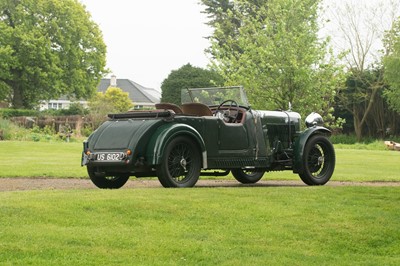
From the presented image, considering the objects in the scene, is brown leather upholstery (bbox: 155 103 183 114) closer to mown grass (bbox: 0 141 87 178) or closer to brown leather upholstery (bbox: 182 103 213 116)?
brown leather upholstery (bbox: 182 103 213 116)

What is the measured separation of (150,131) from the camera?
465 inches

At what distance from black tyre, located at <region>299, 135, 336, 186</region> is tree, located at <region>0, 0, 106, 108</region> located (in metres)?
54.8

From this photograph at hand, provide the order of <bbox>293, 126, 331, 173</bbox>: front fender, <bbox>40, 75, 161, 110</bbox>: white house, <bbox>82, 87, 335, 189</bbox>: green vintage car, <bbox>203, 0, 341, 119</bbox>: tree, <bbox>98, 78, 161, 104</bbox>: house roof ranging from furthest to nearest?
<bbox>98, 78, 161, 104</bbox>: house roof < <bbox>40, 75, 161, 110</bbox>: white house < <bbox>203, 0, 341, 119</bbox>: tree < <bbox>293, 126, 331, 173</bbox>: front fender < <bbox>82, 87, 335, 189</bbox>: green vintage car

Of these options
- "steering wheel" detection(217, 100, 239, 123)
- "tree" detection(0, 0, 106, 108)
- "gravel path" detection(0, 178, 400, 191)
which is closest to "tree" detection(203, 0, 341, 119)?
"gravel path" detection(0, 178, 400, 191)

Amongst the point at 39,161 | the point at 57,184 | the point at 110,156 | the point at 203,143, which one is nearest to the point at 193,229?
the point at 110,156

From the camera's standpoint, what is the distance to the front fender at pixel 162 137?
38.1ft

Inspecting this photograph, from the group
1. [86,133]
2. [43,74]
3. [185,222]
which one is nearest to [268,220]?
[185,222]

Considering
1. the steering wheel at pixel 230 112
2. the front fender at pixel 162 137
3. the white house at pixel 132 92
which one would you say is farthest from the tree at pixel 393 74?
the white house at pixel 132 92

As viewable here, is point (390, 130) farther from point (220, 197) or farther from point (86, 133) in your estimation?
point (220, 197)

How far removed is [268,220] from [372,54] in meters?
54.2

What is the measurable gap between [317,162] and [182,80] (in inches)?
1824

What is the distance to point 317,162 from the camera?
14.4 metres

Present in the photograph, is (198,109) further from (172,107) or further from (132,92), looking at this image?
(132,92)

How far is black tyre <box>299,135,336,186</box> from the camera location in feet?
46.4
